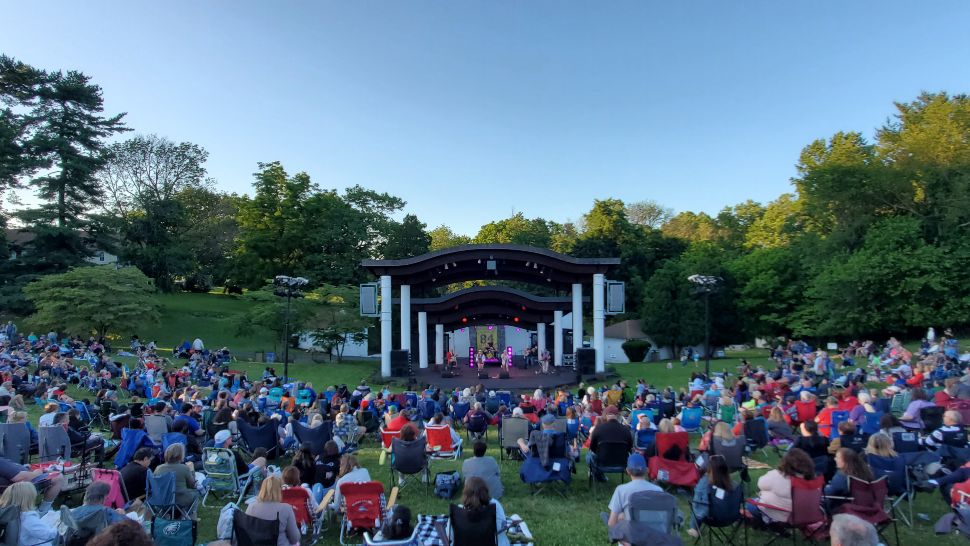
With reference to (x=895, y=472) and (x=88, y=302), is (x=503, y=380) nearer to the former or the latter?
(x=895, y=472)

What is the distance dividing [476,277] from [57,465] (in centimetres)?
2204

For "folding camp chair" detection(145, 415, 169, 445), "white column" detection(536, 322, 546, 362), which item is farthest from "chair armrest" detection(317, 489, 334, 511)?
"white column" detection(536, 322, 546, 362)

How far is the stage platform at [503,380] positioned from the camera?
22.2 meters

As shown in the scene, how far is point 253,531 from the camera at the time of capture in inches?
182

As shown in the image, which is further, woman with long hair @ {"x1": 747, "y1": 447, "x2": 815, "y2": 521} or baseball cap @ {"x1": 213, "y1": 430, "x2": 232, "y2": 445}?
baseball cap @ {"x1": 213, "y1": 430, "x2": 232, "y2": 445}

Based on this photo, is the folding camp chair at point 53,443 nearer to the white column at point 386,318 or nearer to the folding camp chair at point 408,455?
the folding camp chair at point 408,455

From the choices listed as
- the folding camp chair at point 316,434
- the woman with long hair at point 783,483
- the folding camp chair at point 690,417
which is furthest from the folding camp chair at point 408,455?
the folding camp chair at point 690,417

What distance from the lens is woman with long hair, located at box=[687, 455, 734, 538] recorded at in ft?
18.0

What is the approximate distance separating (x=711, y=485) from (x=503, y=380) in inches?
728

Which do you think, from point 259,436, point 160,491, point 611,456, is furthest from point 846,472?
point 259,436

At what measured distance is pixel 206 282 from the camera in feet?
171

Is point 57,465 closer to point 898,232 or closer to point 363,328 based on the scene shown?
point 363,328

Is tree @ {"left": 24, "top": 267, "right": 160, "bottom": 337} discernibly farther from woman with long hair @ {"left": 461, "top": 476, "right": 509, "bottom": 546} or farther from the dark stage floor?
woman with long hair @ {"left": 461, "top": 476, "right": 509, "bottom": 546}

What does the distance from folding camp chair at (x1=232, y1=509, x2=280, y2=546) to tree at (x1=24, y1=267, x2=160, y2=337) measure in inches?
1074
